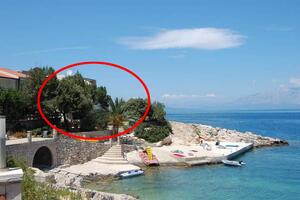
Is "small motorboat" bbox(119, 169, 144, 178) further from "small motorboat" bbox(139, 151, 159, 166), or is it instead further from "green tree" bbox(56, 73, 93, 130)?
"green tree" bbox(56, 73, 93, 130)

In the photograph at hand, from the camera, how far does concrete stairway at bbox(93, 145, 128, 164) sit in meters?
33.1

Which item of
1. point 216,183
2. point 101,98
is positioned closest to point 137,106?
point 101,98

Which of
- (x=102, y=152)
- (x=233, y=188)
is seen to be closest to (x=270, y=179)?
(x=233, y=188)

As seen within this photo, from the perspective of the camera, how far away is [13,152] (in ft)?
81.9

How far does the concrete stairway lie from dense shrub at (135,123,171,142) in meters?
9.04

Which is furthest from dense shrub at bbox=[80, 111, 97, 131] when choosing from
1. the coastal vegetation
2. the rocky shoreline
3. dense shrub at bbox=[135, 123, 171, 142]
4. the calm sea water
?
the calm sea water

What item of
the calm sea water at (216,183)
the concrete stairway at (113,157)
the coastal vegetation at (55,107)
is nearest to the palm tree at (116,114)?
the coastal vegetation at (55,107)

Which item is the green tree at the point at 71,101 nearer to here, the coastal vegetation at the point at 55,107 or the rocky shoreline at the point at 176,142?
the coastal vegetation at the point at 55,107

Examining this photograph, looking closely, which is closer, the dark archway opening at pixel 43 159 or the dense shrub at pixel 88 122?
the dark archway opening at pixel 43 159

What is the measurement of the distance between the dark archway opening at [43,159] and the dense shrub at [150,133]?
15.6 m

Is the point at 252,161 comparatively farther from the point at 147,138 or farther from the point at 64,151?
the point at 64,151

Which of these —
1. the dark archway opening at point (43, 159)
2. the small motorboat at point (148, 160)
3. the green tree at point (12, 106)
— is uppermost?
the green tree at point (12, 106)

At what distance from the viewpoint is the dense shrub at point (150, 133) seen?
144 ft

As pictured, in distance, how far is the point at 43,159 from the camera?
99.7ft
